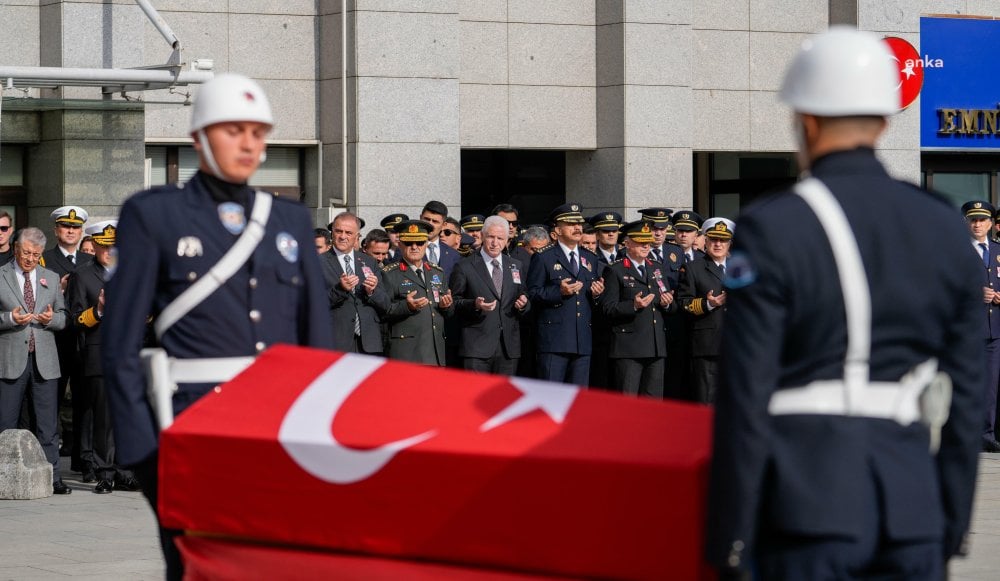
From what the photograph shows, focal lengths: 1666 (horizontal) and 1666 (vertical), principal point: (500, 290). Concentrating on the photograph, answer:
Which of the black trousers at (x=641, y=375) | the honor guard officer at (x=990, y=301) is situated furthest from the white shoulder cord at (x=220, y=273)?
the honor guard officer at (x=990, y=301)

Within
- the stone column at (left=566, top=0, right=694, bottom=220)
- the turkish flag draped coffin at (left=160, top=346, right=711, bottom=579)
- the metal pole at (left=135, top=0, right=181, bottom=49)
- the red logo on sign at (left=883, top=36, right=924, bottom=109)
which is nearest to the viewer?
the turkish flag draped coffin at (left=160, top=346, right=711, bottom=579)

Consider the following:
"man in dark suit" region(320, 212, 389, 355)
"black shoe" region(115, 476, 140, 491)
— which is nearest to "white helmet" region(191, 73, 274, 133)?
"black shoe" region(115, 476, 140, 491)

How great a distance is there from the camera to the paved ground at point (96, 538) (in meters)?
8.69

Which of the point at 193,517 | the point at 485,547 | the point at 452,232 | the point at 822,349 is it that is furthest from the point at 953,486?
the point at 452,232

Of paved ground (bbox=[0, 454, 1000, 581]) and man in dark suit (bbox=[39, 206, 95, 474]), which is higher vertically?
man in dark suit (bbox=[39, 206, 95, 474])

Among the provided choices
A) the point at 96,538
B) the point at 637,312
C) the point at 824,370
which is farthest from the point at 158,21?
the point at 824,370

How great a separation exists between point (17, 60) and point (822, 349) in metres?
16.2

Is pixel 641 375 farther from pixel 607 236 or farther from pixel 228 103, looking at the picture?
pixel 228 103

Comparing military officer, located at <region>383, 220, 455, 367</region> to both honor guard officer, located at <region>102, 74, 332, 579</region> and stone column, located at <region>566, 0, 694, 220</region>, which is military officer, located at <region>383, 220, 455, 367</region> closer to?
stone column, located at <region>566, 0, 694, 220</region>

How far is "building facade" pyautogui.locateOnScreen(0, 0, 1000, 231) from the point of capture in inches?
725

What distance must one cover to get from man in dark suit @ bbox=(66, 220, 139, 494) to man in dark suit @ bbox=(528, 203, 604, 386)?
12.6 ft

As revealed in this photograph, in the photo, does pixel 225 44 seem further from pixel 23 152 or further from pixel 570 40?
pixel 570 40

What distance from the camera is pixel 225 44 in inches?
769

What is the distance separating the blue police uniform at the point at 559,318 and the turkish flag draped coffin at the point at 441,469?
9637 millimetres
